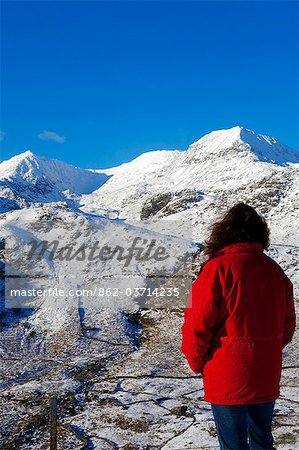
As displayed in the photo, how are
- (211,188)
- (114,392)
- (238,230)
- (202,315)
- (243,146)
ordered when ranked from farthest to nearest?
(243,146)
(211,188)
(114,392)
(238,230)
(202,315)

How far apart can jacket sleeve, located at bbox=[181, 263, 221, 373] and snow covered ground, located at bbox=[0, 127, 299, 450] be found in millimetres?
5942

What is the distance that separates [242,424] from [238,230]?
68.2 inches

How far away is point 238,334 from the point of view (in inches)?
148

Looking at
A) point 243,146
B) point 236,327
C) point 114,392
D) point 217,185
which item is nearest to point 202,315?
point 236,327

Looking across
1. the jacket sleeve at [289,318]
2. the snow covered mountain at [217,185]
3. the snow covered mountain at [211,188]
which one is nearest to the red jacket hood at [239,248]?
the jacket sleeve at [289,318]

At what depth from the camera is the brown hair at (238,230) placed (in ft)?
13.3

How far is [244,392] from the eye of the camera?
3.74 metres

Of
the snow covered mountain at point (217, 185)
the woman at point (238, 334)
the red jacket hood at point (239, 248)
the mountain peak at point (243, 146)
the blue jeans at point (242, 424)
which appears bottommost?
the blue jeans at point (242, 424)

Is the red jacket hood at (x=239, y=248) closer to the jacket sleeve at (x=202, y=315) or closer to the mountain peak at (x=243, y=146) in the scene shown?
the jacket sleeve at (x=202, y=315)

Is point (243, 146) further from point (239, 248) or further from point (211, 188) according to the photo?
point (239, 248)

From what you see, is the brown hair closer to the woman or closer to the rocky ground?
the woman

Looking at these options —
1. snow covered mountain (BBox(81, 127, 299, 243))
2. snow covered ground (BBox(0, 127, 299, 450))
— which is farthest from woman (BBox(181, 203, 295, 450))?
snow covered mountain (BBox(81, 127, 299, 243))

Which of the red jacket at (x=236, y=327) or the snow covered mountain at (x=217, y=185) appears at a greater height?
the snow covered mountain at (x=217, y=185)

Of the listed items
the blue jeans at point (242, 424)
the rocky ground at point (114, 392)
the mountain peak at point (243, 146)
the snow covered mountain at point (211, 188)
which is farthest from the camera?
the mountain peak at point (243, 146)
